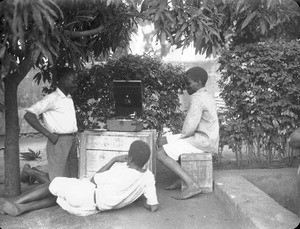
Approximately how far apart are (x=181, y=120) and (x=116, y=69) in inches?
55.3

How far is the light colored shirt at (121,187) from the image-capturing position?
167 inches

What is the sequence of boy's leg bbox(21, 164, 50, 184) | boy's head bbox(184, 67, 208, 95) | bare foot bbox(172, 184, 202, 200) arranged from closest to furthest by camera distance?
bare foot bbox(172, 184, 202, 200) < boy's head bbox(184, 67, 208, 95) < boy's leg bbox(21, 164, 50, 184)

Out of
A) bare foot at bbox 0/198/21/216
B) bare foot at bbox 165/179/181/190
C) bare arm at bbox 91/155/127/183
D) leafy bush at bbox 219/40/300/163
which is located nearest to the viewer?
bare foot at bbox 0/198/21/216

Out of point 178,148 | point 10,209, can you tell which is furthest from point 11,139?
point 178,148

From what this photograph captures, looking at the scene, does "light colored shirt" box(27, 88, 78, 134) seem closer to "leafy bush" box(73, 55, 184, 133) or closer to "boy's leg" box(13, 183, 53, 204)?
"boy's leg" box(13, 183, 53, 204)

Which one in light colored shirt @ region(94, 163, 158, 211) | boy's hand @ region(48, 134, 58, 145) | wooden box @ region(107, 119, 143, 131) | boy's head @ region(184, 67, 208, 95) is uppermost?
boy's head @ region(184, 67, 208, 95)

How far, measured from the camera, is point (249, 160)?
Result: 20.0 ft

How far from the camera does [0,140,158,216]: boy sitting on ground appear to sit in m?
4.23

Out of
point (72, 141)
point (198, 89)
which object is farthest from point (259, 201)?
point (72, 141)

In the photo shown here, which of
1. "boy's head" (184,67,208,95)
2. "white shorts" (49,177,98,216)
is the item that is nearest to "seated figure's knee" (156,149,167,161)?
"boy's head" (184,67,208,95)

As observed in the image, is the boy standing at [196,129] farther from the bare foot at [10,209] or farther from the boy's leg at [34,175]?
the bare foot at [10,209]

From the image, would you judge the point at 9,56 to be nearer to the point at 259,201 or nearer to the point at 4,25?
the point at 4,25

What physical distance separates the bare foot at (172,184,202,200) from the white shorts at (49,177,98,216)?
1.09 m

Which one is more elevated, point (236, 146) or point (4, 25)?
point (4, 25)
